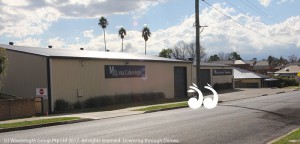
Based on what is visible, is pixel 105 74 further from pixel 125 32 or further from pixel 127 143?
pixel 125 32

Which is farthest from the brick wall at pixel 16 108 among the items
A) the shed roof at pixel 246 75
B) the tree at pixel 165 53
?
the tree at pixel 165 53

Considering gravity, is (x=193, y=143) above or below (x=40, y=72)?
below

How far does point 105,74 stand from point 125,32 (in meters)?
67.1

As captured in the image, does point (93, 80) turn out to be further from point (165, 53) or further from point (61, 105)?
point (165, 53)

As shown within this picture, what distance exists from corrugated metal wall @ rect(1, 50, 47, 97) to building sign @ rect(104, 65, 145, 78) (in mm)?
6010

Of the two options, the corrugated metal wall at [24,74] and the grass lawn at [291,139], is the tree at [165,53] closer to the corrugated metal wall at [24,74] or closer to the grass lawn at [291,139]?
the corrugated metal wall at [24,74]

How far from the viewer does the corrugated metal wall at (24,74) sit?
26516 mm

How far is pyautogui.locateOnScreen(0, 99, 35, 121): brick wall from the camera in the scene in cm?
2088

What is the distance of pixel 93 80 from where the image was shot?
1177 inches

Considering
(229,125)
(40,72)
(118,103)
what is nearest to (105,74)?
(118,103)

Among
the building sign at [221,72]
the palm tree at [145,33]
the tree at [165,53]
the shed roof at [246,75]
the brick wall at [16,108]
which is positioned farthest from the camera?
the tree at [165,53]

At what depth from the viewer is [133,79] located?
3444 cm

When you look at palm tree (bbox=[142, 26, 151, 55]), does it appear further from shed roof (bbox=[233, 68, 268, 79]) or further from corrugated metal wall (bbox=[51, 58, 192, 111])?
corrugated metal wall (bbox=[51, 58, 192, 111])

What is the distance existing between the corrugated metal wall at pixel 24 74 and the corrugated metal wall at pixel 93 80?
956mm
